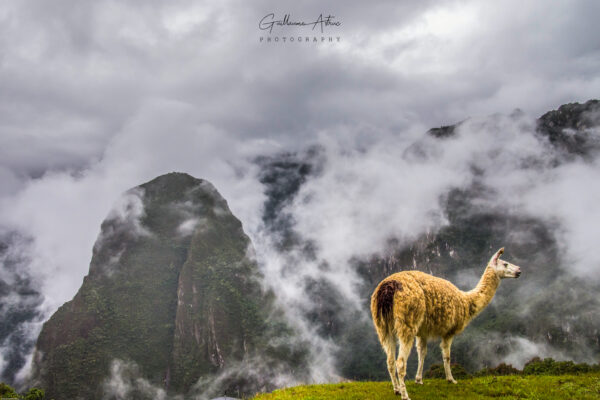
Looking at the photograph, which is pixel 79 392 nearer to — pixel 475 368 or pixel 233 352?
pixel 233 352

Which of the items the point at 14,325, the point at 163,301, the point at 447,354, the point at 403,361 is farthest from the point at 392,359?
the point at 14,325

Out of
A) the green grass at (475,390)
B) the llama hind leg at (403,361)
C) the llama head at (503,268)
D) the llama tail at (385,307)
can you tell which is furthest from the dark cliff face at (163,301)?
the llama hind leg at (403,361)

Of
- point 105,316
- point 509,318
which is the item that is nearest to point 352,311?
point 509,318

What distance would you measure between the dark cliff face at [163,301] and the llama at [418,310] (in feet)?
368

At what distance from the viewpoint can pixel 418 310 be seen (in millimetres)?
8797

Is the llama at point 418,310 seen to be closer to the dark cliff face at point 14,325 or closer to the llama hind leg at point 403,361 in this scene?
the llama hind leg at point 403,361

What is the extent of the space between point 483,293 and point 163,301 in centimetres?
13634

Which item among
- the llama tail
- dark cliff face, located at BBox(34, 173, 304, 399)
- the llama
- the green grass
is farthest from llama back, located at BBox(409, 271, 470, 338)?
dark cliff face, located at BBox(34, 173, 304, 399)

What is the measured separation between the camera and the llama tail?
868cm

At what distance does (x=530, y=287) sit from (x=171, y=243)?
127289mm

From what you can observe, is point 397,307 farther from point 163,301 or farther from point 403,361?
point 163,301

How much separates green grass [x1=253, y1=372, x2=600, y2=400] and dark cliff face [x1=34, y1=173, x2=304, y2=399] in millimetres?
111295

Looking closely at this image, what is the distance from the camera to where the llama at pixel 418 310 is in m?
8.52

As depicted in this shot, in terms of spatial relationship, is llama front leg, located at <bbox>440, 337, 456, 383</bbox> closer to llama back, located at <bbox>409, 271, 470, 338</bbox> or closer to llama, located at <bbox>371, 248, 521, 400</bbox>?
llama, located at <bbox>371, 248, 521, 400</bbox>
